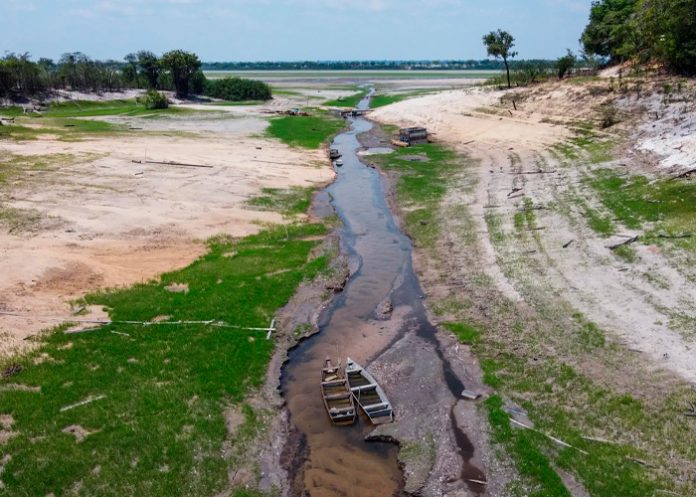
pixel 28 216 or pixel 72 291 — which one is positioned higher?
pixel 28 216

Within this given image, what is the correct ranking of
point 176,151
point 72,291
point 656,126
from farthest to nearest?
point 176,151, point 656,126, point 72,291

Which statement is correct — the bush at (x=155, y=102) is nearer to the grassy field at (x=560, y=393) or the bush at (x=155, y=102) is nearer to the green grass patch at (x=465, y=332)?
the grassy field at (x=560, y=393)

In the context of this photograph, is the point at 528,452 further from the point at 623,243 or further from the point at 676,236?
the point at 676,236

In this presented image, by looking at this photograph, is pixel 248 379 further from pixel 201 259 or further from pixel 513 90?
pixel 513 90

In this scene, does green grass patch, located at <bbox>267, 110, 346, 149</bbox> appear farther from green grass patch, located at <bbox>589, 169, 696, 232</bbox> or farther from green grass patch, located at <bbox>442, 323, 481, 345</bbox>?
green grass patch, located at <bbox>442, 323, 481, 345</bbox>

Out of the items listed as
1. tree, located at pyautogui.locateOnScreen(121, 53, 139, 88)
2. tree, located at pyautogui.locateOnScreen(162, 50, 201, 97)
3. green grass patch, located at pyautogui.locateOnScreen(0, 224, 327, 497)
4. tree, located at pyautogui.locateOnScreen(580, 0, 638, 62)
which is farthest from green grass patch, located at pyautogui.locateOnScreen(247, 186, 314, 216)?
tree, located at pyautogui.locateOnScreen(121, 53, 139, 88)

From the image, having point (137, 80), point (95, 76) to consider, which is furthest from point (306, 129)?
point (137, 80)

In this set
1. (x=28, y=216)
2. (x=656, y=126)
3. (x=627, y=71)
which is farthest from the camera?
(x=627, y=71)

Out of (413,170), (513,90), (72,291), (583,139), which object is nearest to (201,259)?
(72,291)
